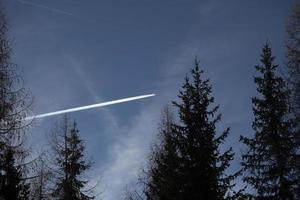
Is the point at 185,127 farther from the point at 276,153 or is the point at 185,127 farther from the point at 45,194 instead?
the point at 45,194

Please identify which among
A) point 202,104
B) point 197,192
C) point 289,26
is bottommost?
point 197,192

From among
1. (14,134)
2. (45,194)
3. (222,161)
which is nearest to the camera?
(14,134)

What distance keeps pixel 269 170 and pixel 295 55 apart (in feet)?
20.1

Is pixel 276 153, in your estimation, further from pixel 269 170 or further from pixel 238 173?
pixel 238 173

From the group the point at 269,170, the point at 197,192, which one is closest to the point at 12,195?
the point at 197,192

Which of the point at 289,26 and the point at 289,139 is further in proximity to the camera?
the point at 289,139

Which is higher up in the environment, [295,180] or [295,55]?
[295,55]

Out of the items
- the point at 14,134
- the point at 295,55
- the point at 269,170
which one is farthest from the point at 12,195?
the point at 295,55

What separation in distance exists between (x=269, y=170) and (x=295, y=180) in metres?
1.40

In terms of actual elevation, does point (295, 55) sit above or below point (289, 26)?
below

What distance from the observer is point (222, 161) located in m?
19.4

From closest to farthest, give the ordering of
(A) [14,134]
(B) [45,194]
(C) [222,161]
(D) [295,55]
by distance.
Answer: (A) [14,134]
(D) [295,55]
(C) [222,161]
(B) [45,194]

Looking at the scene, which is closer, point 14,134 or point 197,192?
point 14,134

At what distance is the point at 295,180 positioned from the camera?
64.0 ft
